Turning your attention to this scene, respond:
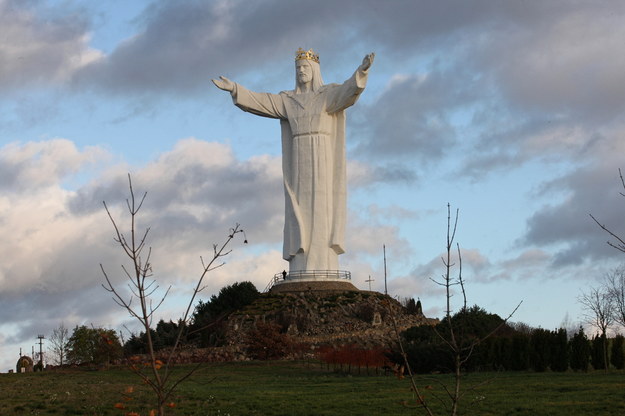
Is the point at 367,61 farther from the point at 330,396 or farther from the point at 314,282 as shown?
the point at 330,396

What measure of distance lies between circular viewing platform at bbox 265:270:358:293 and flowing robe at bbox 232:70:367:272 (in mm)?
253

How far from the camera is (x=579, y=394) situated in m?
16.0

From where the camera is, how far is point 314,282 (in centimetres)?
3772

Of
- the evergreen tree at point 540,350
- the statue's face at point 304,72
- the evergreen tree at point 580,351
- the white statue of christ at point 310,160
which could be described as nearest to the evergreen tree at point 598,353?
the evergreen tree at point 580,351

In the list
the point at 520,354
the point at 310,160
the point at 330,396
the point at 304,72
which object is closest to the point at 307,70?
the point at 304,72

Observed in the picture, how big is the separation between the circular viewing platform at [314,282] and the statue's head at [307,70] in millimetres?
7637

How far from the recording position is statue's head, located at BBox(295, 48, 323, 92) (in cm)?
3759

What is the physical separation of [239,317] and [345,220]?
5.98 meters

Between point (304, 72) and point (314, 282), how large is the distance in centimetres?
867

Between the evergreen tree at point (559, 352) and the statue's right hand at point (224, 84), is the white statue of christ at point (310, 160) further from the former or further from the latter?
the evergreen tree at point (559, 352)

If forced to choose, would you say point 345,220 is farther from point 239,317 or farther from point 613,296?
point 613,296

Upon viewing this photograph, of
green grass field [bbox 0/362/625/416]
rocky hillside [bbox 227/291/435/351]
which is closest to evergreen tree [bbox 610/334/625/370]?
green grass field [bbox 0/362/625/416]

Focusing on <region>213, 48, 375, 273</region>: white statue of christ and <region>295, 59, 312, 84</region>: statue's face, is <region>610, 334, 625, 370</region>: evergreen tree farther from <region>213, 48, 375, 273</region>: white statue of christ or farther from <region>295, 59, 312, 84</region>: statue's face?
<region>295, 59, 312, 84</region>: statue's face

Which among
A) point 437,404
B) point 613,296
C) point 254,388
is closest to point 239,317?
point 613,296
